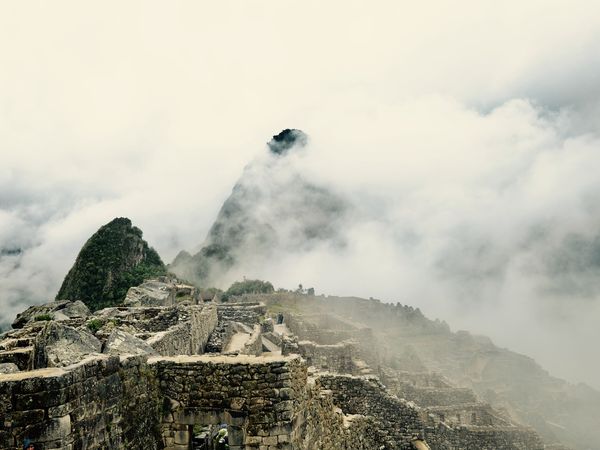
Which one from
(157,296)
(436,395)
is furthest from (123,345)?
(157,296)

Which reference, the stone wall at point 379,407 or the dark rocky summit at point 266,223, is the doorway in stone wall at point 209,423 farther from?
the dark rocky summit at point 266,223

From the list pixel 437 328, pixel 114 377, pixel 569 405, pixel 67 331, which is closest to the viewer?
pixel 114 377

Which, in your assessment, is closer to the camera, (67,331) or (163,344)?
(67,331)

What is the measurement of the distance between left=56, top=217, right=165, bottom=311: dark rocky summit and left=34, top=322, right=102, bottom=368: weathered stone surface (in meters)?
46.0

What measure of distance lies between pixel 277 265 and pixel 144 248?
92.7m

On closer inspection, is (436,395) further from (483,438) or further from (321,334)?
(321,334)

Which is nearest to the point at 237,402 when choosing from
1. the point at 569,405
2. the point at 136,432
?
the point at 136,432

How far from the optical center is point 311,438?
986 cm

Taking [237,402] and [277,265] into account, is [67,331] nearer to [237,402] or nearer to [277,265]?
[237,402]

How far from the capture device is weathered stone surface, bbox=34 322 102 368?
838cm

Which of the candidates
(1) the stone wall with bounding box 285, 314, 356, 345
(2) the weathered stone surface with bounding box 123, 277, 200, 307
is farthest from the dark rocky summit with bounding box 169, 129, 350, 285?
(1) the stone wall with bounding box 285, 314, 356, 345

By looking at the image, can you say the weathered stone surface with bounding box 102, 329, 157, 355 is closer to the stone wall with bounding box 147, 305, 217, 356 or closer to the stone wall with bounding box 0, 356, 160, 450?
the stone wall with bounding box 0, 356, 160, 450

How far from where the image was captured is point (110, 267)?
60312 millimetres

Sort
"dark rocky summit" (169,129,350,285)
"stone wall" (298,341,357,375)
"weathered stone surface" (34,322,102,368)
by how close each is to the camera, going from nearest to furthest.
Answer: "weathered stone surface" (34,322,102,368), "stone wall" (298,341,357,375), "dark rocky summit" (169,129,350,285)
